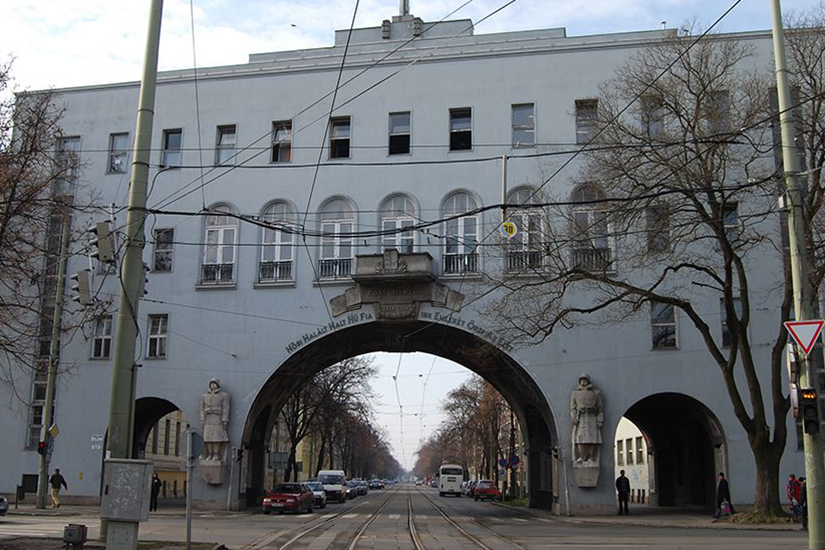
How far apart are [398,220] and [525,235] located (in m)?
5.31

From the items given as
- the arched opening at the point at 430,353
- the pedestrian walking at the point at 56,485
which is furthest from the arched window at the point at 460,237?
the pedestrian walking at the point at 56,485

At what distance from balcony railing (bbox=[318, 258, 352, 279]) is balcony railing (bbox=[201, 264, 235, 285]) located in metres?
3.89

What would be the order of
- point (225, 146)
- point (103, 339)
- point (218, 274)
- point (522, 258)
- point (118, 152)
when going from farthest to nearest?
point (118, 152) → point (225, 146) → point (103, 339) → point (218, 274) → point (522, 258)

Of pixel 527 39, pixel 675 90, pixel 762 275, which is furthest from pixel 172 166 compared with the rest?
pixel 762 275

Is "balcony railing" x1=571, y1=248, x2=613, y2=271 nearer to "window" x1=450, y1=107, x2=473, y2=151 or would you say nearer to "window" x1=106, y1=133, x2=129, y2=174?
"window" x1=450, y1=107, x2=473, y2=151

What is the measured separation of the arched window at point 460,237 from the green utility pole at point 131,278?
18.2 meters

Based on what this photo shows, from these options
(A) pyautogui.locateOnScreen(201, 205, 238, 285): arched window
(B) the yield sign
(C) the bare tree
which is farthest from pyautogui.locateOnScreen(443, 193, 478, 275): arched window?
(B) the yield sign

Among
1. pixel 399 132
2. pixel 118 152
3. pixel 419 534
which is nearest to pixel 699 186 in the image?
pixel 419 534

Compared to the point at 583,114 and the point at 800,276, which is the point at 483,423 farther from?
the point at 800,276

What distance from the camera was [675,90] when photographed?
27547 mm

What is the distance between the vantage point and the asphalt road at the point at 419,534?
2045cm

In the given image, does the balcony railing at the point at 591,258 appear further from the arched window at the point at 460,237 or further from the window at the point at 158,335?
the window at the point at 158,335

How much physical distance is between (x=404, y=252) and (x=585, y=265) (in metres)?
7.59

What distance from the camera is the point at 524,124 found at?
35719 mm
